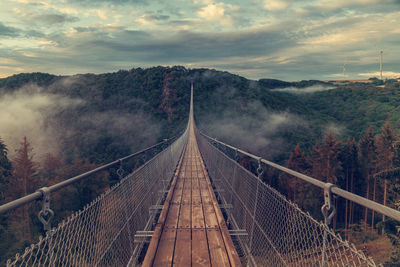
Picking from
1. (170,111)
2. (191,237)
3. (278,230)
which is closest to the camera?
(278,230)

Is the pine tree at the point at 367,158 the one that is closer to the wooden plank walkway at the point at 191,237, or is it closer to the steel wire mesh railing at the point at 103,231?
the wooden plank walkway at the point at 191,237

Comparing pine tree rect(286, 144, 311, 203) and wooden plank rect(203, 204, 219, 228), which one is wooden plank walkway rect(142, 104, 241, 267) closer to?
wooden plank rect(203, 204, 219, 228)

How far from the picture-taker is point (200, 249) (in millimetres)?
3381

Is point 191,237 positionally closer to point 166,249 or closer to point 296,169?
point 166,249

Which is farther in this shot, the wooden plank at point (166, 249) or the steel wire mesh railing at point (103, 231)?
the wooden plank at point (166, 249)

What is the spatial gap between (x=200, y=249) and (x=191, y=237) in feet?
1.32

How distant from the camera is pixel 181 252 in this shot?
130 inches

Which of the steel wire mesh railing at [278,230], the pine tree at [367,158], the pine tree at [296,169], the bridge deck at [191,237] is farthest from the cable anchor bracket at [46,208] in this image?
the pine tree at [367,158]

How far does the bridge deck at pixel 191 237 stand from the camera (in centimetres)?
312

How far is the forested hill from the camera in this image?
72875mm

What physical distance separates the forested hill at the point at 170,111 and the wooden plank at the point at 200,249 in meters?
52.4

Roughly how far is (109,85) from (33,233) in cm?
9692

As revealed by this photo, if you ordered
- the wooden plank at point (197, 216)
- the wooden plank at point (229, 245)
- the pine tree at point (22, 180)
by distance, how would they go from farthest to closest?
the pine tree at point (22, 180) → the wooden plank at point (197, 216) → the wooden plank at point (229, 245)

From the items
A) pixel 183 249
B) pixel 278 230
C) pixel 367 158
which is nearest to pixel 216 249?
pixel 183 249
